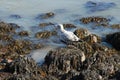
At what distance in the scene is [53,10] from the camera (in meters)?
20.3

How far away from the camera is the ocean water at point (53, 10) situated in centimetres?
1855

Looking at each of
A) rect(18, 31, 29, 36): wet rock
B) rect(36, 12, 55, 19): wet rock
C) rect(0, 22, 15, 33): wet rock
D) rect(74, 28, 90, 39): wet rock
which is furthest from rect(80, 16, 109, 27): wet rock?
rect(0, 22, 15, 33): wet rock

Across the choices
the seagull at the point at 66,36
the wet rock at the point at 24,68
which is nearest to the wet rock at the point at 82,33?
the seagull at the point at 66,36

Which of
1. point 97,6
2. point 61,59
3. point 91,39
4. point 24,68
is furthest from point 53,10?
point 24,68

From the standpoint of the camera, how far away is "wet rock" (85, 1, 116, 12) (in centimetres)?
2071

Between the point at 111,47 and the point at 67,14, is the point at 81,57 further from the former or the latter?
the point at 67,14

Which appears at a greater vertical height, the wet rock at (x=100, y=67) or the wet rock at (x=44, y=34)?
the wet rock at (x=100, y=67)

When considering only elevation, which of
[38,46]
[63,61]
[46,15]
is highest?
[46,15]

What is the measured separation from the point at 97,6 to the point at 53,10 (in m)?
2.37

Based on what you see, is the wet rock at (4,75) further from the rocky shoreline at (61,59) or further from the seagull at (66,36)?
the seagull at (66,36)

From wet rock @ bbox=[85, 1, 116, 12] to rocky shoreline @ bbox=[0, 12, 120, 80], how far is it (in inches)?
132

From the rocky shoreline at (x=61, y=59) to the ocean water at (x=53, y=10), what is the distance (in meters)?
1.17

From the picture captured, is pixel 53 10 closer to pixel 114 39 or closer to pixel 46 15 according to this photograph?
pixel 46 15

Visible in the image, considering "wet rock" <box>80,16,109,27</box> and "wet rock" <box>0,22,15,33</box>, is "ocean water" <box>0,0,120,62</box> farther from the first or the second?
"wet rock" <box>0,22,15,33</box>
